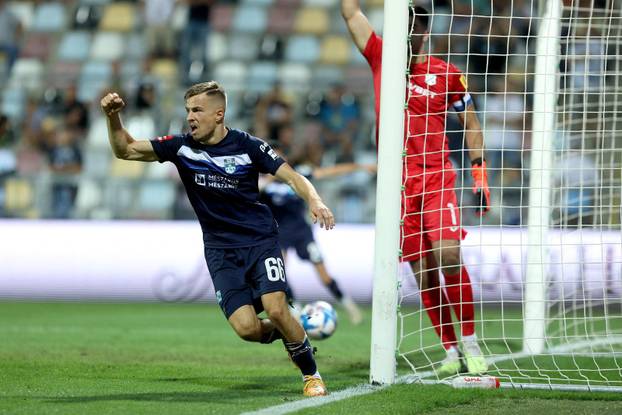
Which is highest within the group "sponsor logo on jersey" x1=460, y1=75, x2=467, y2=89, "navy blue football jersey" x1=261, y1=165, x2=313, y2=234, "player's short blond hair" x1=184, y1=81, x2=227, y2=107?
"sponsor logo on jersey" x1=460, y1=75, x2=467, y2=89

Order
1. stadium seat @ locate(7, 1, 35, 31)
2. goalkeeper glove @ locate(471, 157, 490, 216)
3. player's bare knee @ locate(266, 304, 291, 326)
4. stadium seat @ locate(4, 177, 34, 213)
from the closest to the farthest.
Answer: player's bare knee @ locate(266, 304, 291, 326)
goalkeeper glove @ locate(471, 157, 490, 216)
stadium seat @ locate(4, 177, 34, 213)
stadium seat @ locate(7, 1, 35, 31)

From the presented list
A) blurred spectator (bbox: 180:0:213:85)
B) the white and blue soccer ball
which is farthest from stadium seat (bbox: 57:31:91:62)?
the white and blue soccer ball

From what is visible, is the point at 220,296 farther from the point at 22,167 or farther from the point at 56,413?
the point at 22,167

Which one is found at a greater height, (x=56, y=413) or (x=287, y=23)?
(x=287, y=23)

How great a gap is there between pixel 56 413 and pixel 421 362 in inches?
160

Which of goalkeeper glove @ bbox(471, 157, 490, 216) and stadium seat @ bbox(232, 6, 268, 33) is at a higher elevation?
stadium seat @ bbox(232, 6, 268, 33)

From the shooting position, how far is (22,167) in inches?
706

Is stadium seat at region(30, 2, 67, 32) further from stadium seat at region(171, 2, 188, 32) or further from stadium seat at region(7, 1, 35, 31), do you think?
stadium seat at region(171, 2, 188, 32)

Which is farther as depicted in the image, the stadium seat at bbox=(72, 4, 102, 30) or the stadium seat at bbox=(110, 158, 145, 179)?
the stadium seat at bbox=(72, 4, 102, 30)

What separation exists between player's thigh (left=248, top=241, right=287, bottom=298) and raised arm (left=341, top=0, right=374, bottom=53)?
1813 mm

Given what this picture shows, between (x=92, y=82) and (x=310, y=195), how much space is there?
14.1m

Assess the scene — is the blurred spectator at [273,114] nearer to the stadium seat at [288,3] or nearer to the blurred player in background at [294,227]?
the stadium seat at [288,3]

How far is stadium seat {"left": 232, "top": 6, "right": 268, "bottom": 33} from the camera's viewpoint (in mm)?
21875

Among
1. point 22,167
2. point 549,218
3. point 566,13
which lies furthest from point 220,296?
point 22,167
